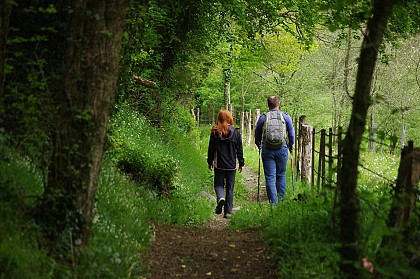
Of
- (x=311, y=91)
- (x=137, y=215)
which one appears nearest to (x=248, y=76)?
(x=311, y=91)

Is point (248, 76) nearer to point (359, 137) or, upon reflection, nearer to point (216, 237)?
point (216, 237)

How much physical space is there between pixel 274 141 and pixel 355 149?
6.08 meters

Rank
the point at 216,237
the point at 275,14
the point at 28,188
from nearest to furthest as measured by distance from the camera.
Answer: the point at 28,188 → the point at 216,237 → the point at 275,14

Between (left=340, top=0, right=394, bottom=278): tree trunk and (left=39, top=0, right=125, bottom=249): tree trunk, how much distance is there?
2.35 m

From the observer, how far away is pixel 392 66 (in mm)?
33594

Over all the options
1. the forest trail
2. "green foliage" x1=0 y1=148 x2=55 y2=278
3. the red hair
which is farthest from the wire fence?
"green foliage" x1=0 y1=148 x2=55 y2=278

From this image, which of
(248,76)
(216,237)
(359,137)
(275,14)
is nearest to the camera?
(359,137)

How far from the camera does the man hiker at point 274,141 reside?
1017 cm

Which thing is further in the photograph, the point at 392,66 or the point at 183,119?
the point at 392,66

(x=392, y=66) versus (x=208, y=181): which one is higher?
(x=392, y=66)

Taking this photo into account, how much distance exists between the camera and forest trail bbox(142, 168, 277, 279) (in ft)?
20.3

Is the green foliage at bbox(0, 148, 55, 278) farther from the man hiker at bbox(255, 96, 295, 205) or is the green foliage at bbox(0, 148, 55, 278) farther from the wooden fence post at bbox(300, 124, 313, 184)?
the wooden fence post at bbox(300, 124, 313, 184)

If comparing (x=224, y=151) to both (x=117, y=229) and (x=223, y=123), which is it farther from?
(x=117, y=229)

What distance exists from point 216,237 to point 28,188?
365 centimetres
